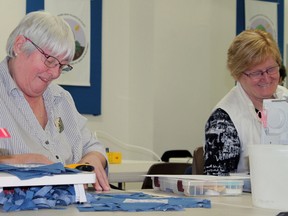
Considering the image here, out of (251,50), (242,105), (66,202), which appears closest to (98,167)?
(66,202)

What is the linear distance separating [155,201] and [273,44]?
5.32 feet

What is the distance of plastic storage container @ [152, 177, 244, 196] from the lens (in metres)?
1.98

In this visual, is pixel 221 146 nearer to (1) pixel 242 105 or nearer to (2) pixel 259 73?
(1) pixel 242 105

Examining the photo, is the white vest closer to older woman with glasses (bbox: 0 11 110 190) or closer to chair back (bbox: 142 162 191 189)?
chair back (bbox: 142 162 191 189)

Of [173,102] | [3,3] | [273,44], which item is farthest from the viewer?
[173,102]

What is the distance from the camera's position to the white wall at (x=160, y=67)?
5070 millimetres

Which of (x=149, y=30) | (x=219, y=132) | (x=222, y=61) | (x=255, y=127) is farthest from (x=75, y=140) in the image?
(x=222, y=61)

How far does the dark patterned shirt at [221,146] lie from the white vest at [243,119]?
28mm

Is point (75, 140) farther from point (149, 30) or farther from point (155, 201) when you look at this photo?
point (149, 30)

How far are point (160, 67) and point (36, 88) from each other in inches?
121

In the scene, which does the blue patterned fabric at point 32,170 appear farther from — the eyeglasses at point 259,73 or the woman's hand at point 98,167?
the eyeglasses at point 259,73

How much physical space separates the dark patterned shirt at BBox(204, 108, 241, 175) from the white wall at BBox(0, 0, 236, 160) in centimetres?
221

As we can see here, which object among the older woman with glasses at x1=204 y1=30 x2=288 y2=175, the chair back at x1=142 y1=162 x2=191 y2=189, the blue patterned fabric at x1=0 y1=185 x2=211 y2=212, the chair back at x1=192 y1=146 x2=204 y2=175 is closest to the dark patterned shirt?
the older woman with glasses at x1=204 y1=30 x2=288 y2=175

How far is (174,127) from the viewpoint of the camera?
5.52 metres
